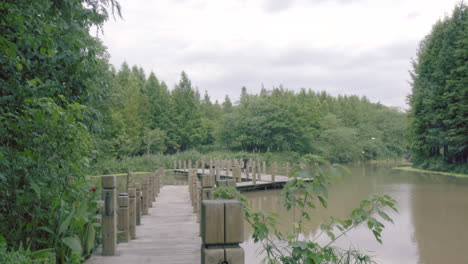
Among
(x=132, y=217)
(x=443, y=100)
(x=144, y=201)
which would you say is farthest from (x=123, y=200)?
(x=443, y=100)

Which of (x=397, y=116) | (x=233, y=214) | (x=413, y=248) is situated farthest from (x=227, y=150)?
(x=233, y=214)

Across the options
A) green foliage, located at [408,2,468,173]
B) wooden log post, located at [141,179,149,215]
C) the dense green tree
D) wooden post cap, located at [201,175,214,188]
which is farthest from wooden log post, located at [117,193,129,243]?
the dense green tree

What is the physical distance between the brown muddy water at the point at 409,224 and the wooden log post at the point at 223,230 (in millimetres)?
2207

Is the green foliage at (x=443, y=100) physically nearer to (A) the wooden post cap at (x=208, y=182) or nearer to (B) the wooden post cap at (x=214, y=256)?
(A) the wooden post cap at (x=208, y=182)

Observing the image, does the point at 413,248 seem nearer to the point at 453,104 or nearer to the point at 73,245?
the point at 73,245

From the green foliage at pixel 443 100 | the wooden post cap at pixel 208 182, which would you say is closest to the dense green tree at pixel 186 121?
the green foliage at pixel 443 100

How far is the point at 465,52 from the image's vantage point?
23.5m

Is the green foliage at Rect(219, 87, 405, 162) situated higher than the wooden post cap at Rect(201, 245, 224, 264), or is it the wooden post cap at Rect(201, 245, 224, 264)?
the green foliage at Rect(219, 87, 405, 162)

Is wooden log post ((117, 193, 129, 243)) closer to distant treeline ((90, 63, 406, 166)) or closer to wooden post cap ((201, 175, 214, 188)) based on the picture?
wooden post cap ((201, 175, 214, 188))

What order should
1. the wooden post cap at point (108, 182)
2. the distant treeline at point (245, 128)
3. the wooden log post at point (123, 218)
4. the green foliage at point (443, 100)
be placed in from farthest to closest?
1. the distant treeline at point (245, 128)
2. the green foliage at point (443, 100)
3. the wooden log post at point (123, 218)
4. the wooden post cap at point (108, 182)

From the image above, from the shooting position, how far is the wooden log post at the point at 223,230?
181 cm

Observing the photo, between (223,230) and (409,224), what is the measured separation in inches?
394

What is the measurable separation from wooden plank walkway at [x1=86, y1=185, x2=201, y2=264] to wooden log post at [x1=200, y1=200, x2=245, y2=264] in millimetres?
2776

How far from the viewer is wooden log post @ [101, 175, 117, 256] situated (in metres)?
4.44
